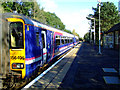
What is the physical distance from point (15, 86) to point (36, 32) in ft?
8.76

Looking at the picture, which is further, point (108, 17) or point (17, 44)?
point (108, 17)

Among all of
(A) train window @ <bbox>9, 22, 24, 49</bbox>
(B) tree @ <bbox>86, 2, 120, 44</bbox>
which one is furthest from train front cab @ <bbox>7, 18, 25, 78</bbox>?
(B) tree @ <bbox>86, 2, 120, 44</bbox>

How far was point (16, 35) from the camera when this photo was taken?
5922 mm

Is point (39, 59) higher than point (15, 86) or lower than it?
higher

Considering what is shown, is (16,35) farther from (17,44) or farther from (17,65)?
(17,65)

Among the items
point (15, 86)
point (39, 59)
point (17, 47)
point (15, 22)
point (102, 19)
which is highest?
point (102, 19)

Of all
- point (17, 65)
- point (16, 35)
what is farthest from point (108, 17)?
point (17, 65)

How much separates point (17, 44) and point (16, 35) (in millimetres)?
376

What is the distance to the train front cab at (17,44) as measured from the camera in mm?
5809

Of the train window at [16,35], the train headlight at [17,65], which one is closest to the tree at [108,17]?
the train window at [16,35]

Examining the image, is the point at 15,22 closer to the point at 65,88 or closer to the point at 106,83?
the point at 65,88

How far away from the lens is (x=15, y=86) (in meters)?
5.73

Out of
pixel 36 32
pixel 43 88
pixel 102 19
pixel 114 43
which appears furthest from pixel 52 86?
pixel 102 19

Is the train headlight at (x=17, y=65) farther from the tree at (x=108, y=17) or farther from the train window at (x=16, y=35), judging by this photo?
the tree at (x=108, y=17)
